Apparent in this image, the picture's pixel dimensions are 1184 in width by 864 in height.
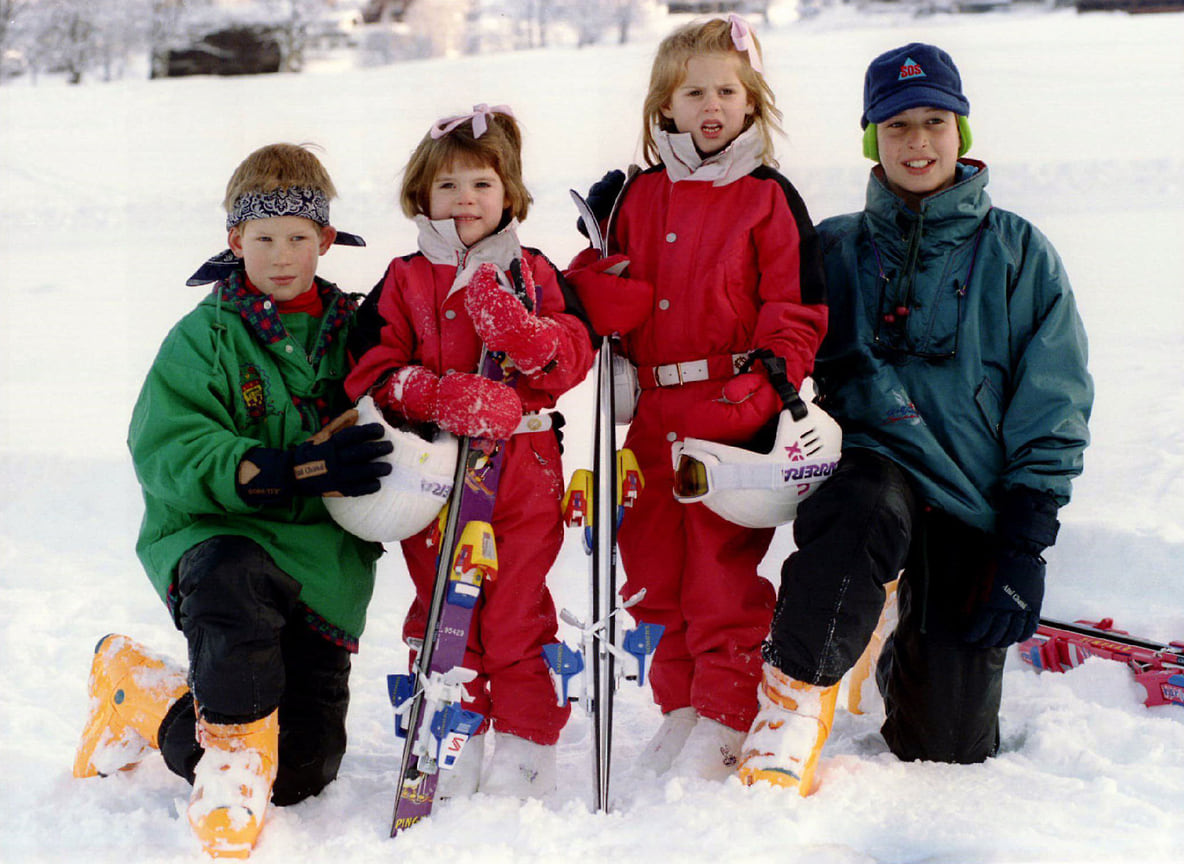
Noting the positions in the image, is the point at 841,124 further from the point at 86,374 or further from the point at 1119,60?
the point at 86,374

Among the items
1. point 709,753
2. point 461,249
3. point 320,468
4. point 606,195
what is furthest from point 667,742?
point 606,195

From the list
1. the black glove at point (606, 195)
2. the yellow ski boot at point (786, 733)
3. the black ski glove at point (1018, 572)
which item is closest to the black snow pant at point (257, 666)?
the yellow ski boot at point (786, 733)

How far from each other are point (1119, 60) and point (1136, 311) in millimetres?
4794

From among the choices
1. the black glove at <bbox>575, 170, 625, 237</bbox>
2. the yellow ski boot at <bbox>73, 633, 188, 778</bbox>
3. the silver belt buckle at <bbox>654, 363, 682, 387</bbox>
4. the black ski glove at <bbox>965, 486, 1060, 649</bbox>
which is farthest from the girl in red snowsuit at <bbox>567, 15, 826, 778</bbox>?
the yellow ski boot at <bbox>73, 633, 188, 778</bbox>

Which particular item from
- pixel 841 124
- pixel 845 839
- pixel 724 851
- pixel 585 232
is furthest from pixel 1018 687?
pixel 841 124

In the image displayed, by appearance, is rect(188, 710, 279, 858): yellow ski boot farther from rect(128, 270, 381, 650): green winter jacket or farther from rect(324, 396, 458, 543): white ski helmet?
rect(324, 396, 458, 543): white ski helmet

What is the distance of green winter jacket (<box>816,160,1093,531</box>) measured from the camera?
2.67 m

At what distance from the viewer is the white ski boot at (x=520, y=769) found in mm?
A: 2557

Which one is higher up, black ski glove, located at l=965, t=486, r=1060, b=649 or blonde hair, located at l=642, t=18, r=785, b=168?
blonde hair, located at l=642, t=18, r=785, b=168

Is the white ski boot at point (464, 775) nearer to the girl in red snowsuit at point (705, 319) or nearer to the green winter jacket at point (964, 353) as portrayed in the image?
the girl in red snowsuit at point (705, 319)

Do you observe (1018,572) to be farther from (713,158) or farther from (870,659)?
(713,158)

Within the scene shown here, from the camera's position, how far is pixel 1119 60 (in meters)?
10.8

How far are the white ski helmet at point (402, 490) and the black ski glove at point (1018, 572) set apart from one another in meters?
1.28

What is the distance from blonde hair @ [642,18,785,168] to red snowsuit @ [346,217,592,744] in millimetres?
500
